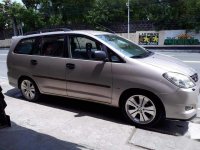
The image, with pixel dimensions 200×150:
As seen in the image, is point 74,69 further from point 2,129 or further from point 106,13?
point 106,13

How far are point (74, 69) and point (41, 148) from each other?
205cm

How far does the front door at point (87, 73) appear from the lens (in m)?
5.70

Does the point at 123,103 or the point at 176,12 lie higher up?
the point at 176,12

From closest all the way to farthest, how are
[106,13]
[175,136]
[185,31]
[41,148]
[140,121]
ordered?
[41,148] → [175,136] → [140,121] → [185,31] → [106,13]

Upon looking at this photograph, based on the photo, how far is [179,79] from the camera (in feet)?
16.4

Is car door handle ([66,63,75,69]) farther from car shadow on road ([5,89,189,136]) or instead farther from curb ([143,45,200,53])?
curb ([143,45,200,53])

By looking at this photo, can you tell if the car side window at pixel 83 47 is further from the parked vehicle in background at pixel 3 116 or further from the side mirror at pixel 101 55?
the parked vehicle in background at pixel 3 116

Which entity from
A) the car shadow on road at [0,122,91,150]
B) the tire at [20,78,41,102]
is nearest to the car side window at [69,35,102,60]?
the tire at [20,78,41,102]

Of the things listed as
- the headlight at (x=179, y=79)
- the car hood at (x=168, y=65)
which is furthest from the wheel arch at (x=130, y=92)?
the car hood at (x=168, y=65)

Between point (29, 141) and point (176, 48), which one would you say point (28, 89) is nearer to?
point (29, 141)

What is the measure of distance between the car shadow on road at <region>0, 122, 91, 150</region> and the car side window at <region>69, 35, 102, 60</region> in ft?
5.94

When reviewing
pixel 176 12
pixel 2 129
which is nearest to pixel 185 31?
pixel 176 12

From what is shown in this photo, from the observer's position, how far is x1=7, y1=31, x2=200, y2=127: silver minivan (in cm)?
507

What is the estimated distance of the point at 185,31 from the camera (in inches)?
1038
